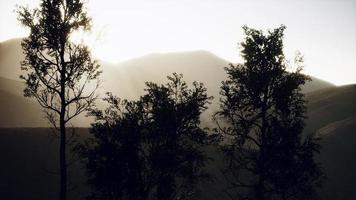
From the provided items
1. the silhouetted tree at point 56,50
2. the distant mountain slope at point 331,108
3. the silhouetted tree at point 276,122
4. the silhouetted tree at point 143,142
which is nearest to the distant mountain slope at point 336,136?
the distant mountain slope at point 331,108

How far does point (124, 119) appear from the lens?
19375 mm

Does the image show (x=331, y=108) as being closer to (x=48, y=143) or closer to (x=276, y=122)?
(x=48, y=143)

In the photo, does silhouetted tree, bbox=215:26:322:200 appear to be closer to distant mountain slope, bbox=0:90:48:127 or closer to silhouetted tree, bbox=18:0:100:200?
silhouetted tree, bbox=18:0:100:200

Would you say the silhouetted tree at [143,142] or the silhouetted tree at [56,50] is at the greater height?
the silhouetted tree at [56,50]

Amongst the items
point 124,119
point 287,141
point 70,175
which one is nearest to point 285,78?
point 287,141

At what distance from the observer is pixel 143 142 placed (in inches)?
790

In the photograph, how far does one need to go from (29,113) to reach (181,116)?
86.8 m

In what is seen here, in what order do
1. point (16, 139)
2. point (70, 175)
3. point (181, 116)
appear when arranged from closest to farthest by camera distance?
point (181, 116) < point (70, 175) < point (16, 139)

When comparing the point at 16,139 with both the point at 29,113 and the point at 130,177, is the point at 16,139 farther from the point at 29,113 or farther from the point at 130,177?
the point at 29,113

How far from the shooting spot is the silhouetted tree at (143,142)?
19.2 m

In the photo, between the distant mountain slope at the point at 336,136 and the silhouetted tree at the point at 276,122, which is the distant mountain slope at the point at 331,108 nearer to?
the distant mountain slope at the point at 336,136

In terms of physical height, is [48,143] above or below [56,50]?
below

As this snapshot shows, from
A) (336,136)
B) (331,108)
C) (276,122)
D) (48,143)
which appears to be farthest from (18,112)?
(331,108)

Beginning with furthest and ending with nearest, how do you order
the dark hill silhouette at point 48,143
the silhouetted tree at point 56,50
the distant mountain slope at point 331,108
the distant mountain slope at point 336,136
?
the distant mountain slope at point 331,108, the distant mountain slope at point 336,136, the dark hill silhouette at point 48,143, the silhouetted tree at point 56,50
